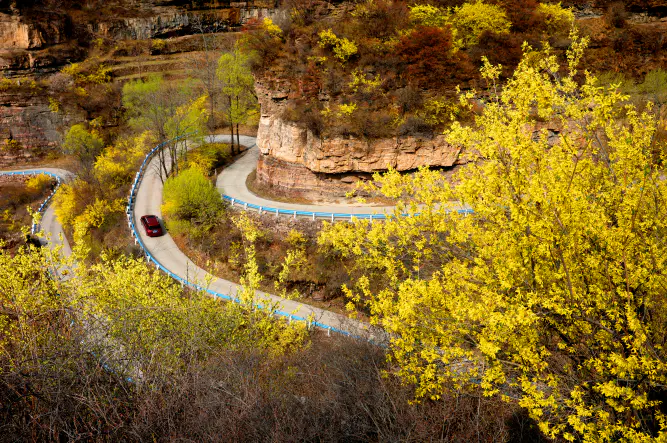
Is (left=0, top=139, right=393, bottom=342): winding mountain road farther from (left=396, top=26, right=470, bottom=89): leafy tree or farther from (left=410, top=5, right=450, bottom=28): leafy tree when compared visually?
(left=410, top=5, right=450, bottom=28): leafy tree

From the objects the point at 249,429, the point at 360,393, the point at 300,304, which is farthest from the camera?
the point at 300,304

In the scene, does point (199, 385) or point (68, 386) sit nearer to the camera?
point (68, 386)

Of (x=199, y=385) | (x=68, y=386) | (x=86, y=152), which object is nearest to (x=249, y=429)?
(x=199, y=385)

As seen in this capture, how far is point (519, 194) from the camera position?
22.9 ft

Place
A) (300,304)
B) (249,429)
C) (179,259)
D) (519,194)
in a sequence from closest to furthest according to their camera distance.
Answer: (519,194) → (249,429) → (300,304) → (179,259)

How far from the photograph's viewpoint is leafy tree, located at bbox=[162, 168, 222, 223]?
28312 millimetres

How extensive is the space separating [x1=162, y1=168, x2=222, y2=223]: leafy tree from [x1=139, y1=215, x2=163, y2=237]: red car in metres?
1.40

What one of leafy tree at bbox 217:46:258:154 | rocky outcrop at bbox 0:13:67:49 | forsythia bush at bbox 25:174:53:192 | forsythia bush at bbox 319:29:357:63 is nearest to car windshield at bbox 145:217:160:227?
leafy tree at bbox 217:46:258:154

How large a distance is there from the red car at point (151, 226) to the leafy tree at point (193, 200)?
1399mm

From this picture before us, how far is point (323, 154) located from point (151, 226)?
44.1ft

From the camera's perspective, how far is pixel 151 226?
1158 inches

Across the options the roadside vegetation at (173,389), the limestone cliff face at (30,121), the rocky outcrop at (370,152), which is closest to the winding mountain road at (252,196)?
the rocky outcrop at (370,152)

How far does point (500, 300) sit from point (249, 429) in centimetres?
506

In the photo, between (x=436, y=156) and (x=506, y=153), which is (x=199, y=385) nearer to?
(x=506, y=153)
